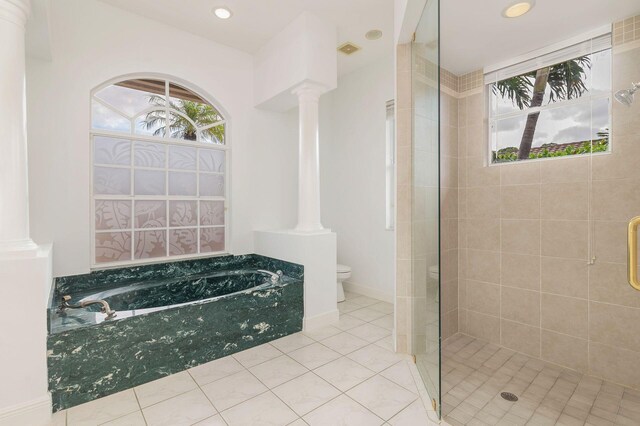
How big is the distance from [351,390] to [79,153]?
2.87m

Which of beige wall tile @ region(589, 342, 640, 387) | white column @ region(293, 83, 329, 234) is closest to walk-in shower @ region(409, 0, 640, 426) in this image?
beige wall tile @ region(589, 342, 640, 387)

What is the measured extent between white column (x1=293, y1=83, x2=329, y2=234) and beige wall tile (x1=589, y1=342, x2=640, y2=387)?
7.34ft

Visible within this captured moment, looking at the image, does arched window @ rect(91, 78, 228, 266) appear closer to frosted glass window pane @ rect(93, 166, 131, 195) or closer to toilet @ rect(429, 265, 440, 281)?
frosted glass window pane @ rect(93, 166, 131, 195)

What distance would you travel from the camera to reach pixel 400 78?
237 cm

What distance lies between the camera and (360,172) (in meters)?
3.97

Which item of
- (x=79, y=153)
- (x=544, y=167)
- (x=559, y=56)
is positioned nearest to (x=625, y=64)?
(x=559, y=56)

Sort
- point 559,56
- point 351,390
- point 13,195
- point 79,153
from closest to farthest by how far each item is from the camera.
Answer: point 13,195 < point 351,390 < point 559,56 < point 79,153

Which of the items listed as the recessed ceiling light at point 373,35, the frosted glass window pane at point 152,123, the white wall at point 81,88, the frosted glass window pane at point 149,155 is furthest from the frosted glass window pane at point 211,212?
the recessed ceiling light at point 373,35

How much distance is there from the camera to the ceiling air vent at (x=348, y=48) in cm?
335

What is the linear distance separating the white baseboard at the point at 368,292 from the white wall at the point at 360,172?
12 millimetres

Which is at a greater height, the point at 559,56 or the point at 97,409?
the point at 559,56

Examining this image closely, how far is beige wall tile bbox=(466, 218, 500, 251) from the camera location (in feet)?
8.44

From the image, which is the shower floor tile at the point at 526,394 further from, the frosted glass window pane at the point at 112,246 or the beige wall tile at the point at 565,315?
the frosted glass window pane at the point at 112,246

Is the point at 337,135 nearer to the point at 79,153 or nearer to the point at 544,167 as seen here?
the point at 544,167
